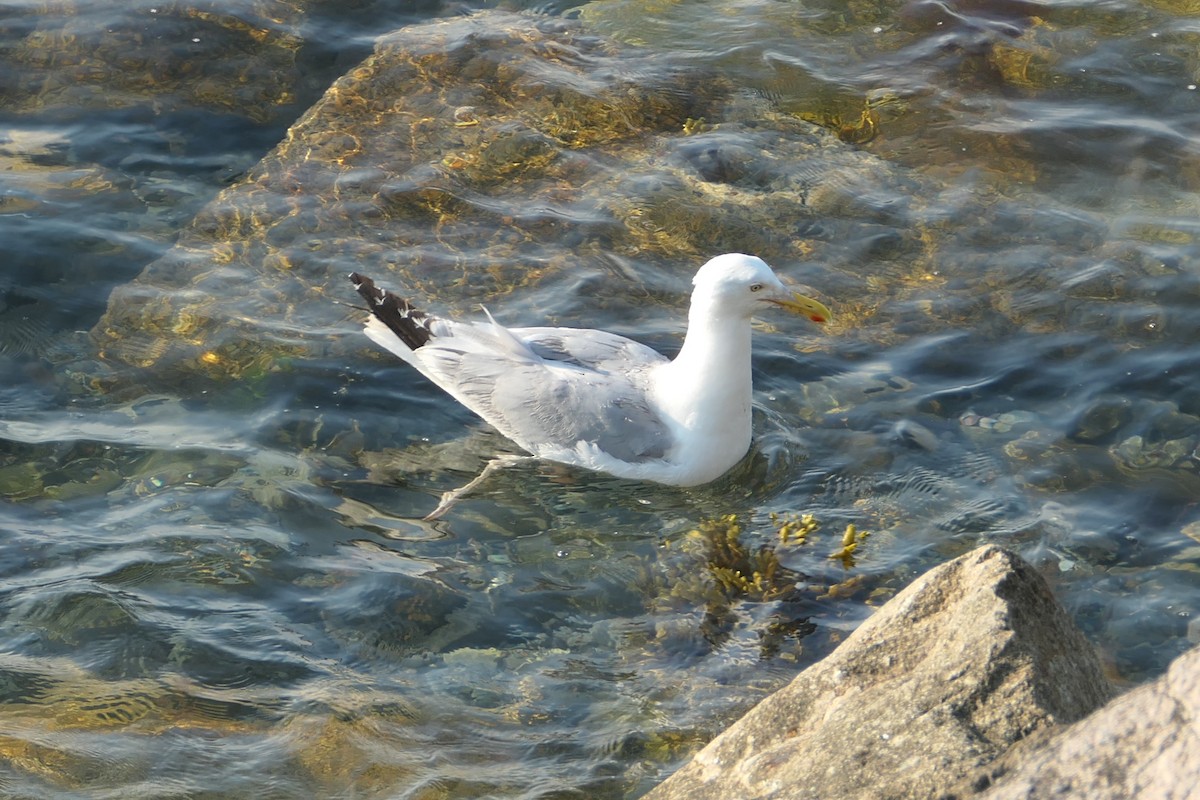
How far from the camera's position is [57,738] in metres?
4.43

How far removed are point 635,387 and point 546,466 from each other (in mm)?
594

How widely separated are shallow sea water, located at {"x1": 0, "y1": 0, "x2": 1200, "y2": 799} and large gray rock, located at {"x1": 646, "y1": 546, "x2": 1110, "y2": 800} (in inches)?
43.9

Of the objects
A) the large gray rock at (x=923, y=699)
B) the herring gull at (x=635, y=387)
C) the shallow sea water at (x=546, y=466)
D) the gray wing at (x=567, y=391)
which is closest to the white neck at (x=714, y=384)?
the herring gull at (x=635, y=387)

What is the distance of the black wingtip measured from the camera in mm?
6457

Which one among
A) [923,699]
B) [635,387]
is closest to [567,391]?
[635,387]

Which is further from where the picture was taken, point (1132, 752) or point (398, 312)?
point (398, 312)

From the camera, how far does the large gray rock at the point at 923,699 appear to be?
9.55 feet

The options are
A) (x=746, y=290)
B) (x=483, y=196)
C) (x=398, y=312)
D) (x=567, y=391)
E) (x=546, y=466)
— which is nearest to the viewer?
(x=746, y=290)

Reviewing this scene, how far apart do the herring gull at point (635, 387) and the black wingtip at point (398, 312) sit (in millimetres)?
148

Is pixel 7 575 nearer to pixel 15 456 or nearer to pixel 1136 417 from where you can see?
pixel 15 456

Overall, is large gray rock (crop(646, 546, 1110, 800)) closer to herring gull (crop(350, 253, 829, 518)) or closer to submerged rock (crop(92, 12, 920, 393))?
herring gull (crop(350, 253, 829, 518))

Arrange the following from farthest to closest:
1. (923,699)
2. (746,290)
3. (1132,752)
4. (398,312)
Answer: (398,312) < (746,290) < (923,699) < (1132,752)

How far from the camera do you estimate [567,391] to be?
610 cm

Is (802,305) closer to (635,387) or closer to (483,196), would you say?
(635,387)
